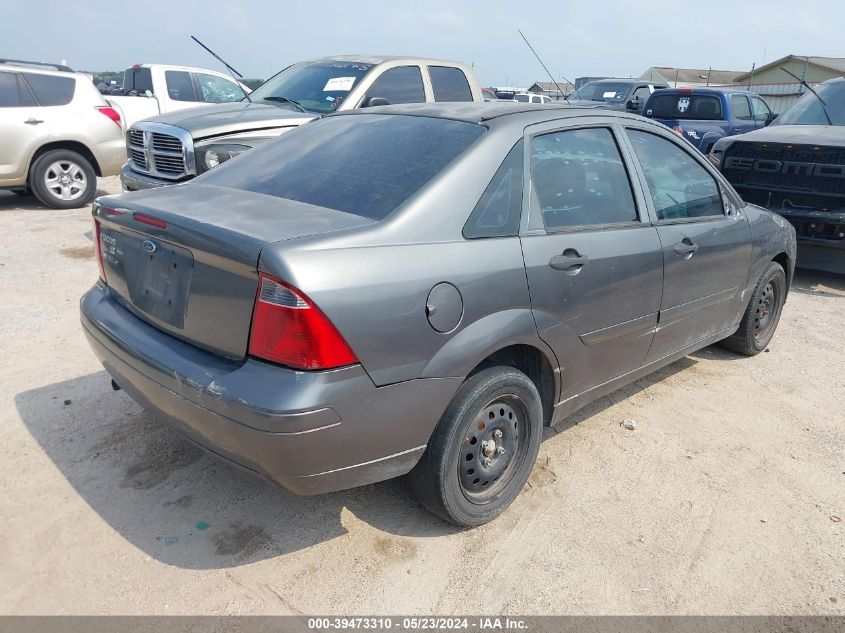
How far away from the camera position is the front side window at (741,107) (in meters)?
12.1

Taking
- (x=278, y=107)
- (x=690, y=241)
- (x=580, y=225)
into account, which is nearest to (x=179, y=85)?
(x=278, y=107)

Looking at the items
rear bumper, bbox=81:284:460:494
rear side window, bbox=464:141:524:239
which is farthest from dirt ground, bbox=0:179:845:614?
rear side window, bbox=464:141:524:239

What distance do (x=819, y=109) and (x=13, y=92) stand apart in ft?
32.9

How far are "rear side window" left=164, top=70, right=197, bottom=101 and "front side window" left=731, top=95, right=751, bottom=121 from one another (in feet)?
32.6

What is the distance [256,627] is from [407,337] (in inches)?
45.5

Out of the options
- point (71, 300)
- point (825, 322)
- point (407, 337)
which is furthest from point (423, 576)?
point (825, 322)

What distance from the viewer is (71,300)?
5676mm

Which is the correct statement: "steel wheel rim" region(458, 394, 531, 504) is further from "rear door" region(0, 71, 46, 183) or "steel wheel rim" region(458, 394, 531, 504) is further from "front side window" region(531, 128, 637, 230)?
"rear door" region(0, 71, 46, 183)

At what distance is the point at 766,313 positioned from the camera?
17.3 feet

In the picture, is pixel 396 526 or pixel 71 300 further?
pixel 71 300

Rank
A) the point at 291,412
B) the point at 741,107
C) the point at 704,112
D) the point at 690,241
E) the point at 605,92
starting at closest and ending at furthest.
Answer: the point at 291,412 < the point at 690,241 < the point at 704,112 < the point at 741,107 < the point at 605,92

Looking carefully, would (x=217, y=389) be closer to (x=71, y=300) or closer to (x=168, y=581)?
(x=168, y=581)

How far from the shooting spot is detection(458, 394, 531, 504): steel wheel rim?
297cm

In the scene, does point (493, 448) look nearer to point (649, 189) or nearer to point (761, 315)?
point (649, 189)
